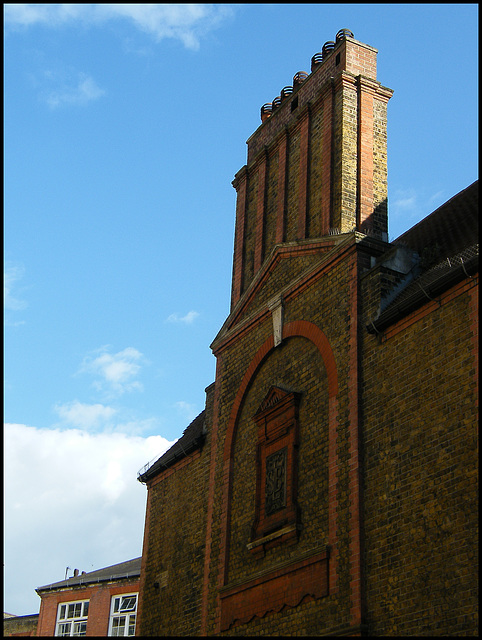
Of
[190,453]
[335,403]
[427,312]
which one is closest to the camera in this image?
[427,312]

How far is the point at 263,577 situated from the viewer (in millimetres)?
16219

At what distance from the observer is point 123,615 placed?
29953mm

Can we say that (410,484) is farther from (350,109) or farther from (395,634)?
(350,109)

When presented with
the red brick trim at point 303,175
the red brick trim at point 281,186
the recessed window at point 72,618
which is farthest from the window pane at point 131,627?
the red brick trim at point 303,175

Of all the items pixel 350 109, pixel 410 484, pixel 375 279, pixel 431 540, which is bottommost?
pixel 431 540

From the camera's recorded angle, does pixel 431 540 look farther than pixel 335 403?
No

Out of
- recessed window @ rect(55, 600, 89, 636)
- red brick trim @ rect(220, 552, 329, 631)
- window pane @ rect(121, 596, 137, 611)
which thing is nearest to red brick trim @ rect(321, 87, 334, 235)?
red brick trim @ rect(220, 552, 329, 631)

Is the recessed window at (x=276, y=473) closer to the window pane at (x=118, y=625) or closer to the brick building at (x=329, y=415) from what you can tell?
the brick building at (x=329, y=415)

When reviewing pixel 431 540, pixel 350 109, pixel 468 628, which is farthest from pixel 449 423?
pixel 350 109

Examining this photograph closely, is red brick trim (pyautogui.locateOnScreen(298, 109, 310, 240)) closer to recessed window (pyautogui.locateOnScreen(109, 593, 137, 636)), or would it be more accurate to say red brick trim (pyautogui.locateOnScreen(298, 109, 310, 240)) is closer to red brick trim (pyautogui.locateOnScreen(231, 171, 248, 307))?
red brick trim (pyautogui.locateOnScreen(231, 171, 248, 307))

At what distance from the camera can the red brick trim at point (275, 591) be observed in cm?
1477

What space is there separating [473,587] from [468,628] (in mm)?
530

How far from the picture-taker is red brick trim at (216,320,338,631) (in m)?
15.1

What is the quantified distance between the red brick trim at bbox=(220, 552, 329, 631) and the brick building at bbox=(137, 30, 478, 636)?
36 mm
